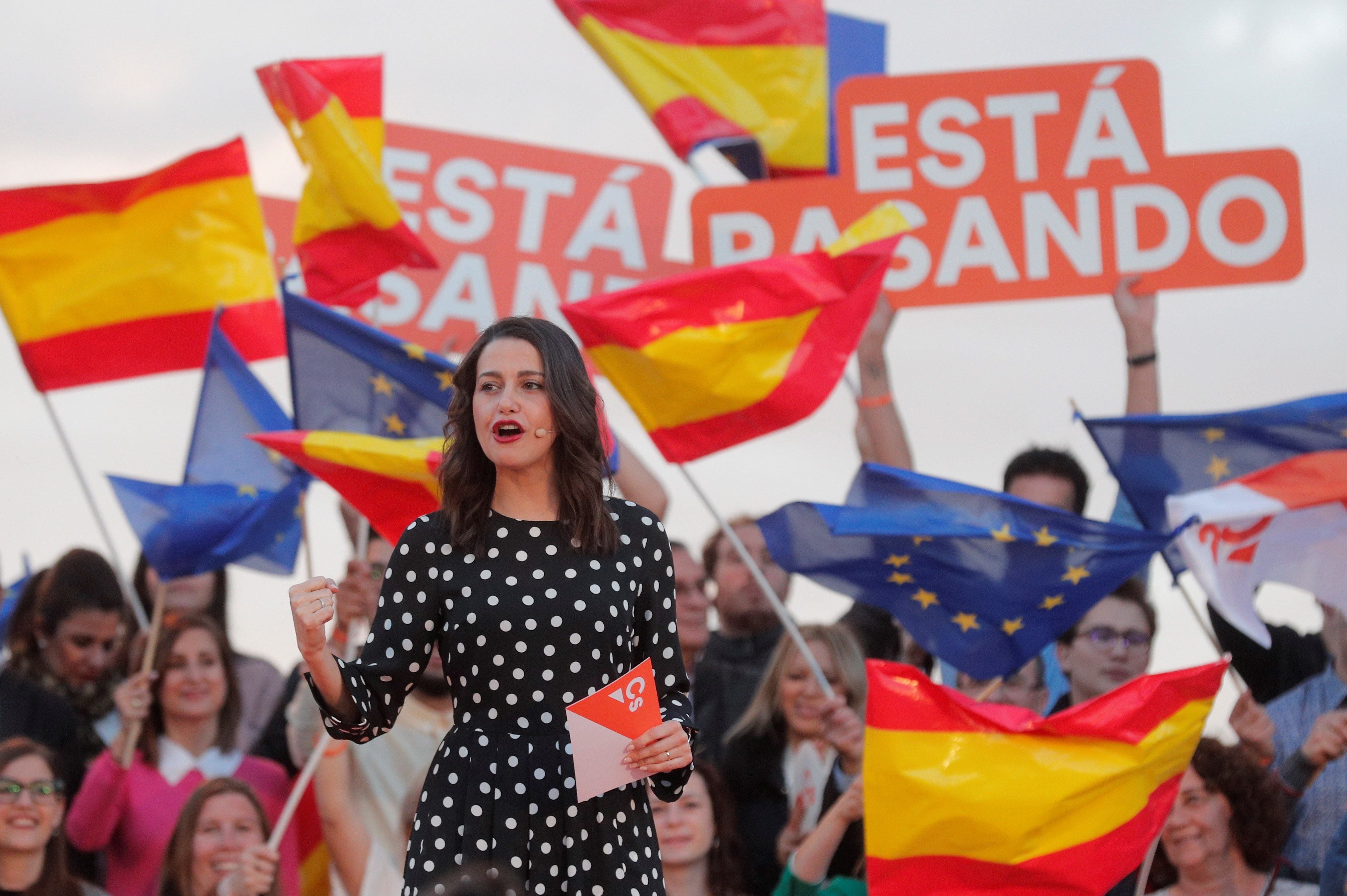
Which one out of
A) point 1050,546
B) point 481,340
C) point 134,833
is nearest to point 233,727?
point 134,833

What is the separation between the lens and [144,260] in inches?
269

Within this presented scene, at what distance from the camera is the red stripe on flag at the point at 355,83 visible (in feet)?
21.6

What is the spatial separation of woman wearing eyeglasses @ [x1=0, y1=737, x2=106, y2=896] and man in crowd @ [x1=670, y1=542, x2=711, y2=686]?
2.23m

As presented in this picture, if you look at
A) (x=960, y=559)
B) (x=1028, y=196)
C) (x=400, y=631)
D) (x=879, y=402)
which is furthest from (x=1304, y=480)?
(x=400, y=631)

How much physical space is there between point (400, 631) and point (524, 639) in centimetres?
21

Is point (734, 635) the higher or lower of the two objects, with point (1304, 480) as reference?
lower

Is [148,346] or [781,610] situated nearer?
[781,610]

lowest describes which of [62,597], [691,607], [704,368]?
[691,607]

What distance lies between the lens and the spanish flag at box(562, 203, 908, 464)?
225 inches

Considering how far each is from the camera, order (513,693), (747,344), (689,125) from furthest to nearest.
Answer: (689,125) → (747,344) → (513,693)

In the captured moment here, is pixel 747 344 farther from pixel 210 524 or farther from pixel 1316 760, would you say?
pixel 1316 760

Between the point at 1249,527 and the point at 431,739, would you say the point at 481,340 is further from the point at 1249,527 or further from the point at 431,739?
the point at 1249,527

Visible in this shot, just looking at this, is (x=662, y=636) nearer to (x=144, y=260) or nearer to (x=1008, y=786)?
(x=1008, y=786)

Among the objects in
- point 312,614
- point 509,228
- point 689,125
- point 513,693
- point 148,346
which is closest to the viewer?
point 312,614
